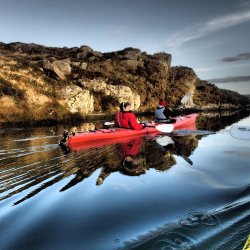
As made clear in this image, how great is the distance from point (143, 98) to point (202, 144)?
146 feet

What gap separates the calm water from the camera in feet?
13.9

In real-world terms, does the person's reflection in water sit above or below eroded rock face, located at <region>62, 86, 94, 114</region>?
below

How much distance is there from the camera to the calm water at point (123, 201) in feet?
13.9

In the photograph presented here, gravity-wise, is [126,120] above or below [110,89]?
below

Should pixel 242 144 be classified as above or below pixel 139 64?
below

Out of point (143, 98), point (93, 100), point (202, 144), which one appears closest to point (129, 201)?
point (202, 144)

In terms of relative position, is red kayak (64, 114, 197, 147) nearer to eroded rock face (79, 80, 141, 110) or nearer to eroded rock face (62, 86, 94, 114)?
eroded rock face (62, 86, 94, 114)

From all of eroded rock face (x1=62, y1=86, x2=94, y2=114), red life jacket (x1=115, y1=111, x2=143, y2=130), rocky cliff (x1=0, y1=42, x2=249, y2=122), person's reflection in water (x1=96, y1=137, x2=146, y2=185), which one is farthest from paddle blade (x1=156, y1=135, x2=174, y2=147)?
eroded rock face (x1=62, y1=86, x2=94, y2=114)

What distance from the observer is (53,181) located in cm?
748

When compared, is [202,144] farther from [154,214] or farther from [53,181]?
[154,214]

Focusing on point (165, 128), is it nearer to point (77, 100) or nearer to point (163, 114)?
point (163, 114)

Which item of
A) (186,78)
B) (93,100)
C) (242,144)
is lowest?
(242,144)

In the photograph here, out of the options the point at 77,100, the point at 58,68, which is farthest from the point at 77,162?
the point at 58,68

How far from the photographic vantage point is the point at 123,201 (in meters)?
6.05
